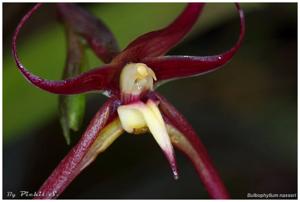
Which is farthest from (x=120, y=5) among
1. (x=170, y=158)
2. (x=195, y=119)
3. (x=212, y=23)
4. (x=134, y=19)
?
(x=170, y=158)

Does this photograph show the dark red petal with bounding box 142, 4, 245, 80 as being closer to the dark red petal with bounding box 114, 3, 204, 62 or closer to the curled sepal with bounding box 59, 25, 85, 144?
the dark red petal with bounding box 114, 3, 204, 62

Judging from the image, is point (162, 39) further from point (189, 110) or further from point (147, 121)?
point (189, 110)

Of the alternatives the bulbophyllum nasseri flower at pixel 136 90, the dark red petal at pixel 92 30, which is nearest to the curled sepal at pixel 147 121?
the bulbophyllum nasseri flower at pixel 136 90

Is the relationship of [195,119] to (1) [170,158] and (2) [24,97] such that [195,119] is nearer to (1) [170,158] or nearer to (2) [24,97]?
(2) [24,97]

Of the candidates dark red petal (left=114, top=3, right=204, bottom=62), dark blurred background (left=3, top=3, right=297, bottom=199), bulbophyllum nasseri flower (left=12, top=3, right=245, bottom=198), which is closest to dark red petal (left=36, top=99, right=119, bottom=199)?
bulbophyllum nasseri flower (left=12, top=3, right=245, bottom=198)

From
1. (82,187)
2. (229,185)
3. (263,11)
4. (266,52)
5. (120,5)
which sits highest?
(120,5)

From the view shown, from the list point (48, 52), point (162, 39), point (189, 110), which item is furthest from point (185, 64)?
point (189, 110)

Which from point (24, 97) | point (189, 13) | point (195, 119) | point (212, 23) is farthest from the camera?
point (195, 119)
